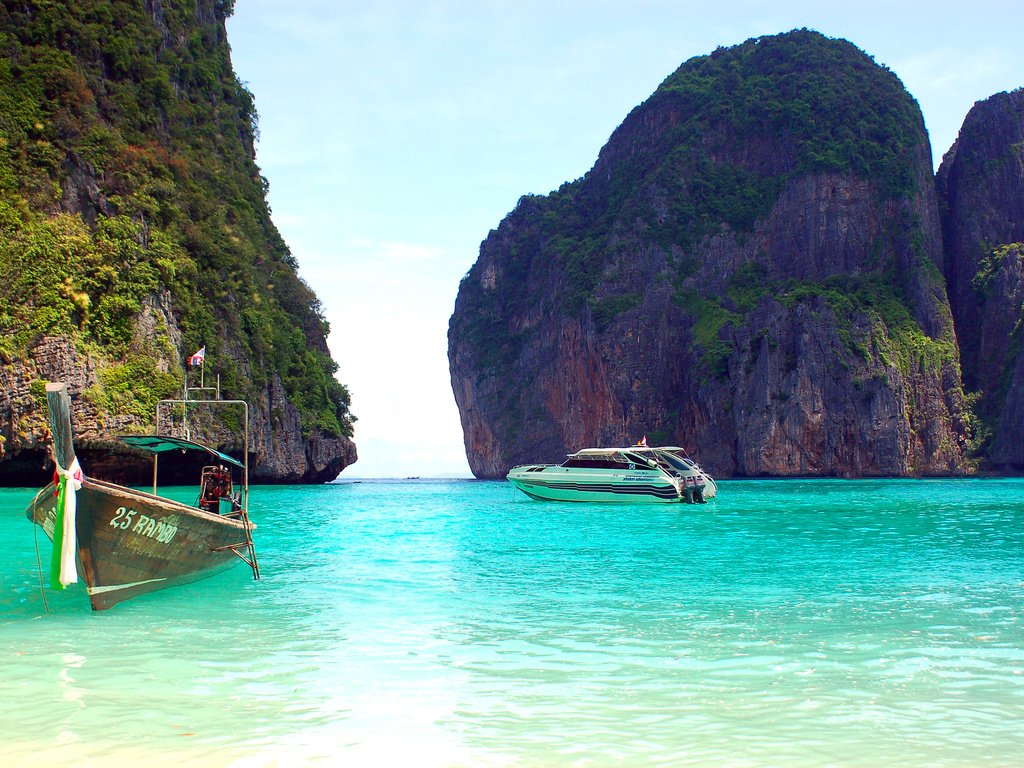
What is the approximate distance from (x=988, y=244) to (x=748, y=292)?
2846 centimetres

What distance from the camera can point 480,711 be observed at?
7492mm

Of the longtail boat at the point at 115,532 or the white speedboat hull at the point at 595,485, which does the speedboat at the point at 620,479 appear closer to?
the white speedboat hull at the point at 595,485

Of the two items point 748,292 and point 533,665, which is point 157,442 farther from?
point 748,292

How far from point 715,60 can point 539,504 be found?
101 metres

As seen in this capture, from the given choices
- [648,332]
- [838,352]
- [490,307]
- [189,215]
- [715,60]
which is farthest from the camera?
[490,307]

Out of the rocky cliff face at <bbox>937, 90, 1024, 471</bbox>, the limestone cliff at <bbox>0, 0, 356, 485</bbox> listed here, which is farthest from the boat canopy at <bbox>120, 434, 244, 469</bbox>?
the rocky cliff face at <bbox>937, 90, 1024, 471</bbox>

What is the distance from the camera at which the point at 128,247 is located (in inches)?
1672

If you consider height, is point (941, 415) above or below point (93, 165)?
below

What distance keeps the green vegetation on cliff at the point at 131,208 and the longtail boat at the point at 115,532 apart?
28.0 m

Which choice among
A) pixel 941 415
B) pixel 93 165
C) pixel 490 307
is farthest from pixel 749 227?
pixel 93 165

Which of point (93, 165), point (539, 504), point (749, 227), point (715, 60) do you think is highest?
point (715, 60)

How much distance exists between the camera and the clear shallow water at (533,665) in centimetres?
661

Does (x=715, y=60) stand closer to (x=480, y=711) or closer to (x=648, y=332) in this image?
(x=648, y=332)

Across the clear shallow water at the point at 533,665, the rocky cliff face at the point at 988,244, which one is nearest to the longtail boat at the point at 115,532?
the clear shallow water at the point at 533,665
